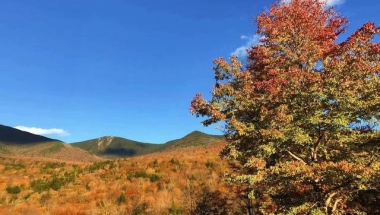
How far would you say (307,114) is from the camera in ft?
33.3

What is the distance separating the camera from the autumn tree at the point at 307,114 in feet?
31.8

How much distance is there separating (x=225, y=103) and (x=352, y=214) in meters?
5.47

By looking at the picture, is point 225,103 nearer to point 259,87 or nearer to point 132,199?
point 259,87

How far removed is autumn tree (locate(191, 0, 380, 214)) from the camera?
9.69 metres

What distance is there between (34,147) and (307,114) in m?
120

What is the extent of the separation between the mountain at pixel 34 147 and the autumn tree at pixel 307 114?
78886 millimetres

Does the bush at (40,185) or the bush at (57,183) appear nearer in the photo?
the bush at (40,185)

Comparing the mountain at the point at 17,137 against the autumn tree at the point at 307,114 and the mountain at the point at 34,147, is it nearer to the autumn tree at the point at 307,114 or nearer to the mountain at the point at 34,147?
the mountain at the point at 34,147

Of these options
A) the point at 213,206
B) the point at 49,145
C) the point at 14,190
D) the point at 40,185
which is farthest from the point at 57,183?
the point at 49,145

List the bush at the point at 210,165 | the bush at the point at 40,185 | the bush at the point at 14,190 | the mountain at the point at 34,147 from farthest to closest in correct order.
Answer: the mountain at the point at 34,147
the bush at the point at 210,165
the bush at the point at 40,185
the bush at the point at 14,190

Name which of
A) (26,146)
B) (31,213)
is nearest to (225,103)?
(31,213)

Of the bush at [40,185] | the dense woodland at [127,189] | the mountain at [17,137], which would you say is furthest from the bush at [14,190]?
the mountain at [17,137]

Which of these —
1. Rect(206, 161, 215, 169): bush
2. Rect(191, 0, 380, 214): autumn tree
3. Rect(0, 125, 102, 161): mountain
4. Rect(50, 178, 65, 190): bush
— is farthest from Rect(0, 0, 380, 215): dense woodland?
Rect(0, 125, 102, 161): mountain

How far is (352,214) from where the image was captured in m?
11.1
